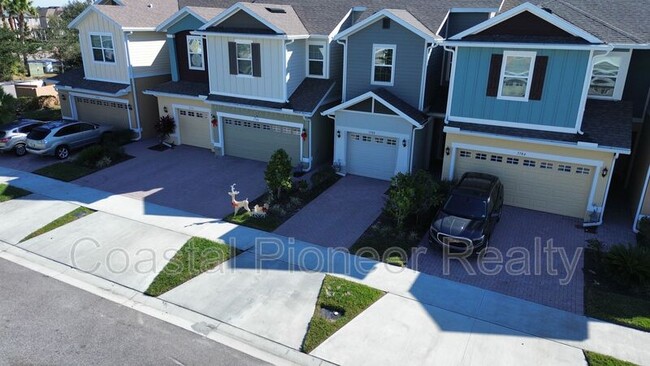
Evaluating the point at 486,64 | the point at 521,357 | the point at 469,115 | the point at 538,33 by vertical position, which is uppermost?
the point at 538,33

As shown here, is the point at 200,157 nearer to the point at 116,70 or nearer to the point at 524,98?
the point at 116,70

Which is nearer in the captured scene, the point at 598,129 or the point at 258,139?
the point at 598,129

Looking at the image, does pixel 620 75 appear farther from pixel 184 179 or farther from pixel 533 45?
pixel 184 179

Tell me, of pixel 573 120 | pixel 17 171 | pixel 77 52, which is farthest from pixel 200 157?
pixel 77 52

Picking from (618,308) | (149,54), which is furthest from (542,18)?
(149,54)

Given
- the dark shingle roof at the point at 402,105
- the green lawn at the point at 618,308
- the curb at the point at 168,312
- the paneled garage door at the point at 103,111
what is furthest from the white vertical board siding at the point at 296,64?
the green lawn at the point at 618,308

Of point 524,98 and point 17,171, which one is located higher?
point 524,98

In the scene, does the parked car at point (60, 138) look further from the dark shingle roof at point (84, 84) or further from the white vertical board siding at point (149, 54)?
the white vertical board siding at point (149, 54)
